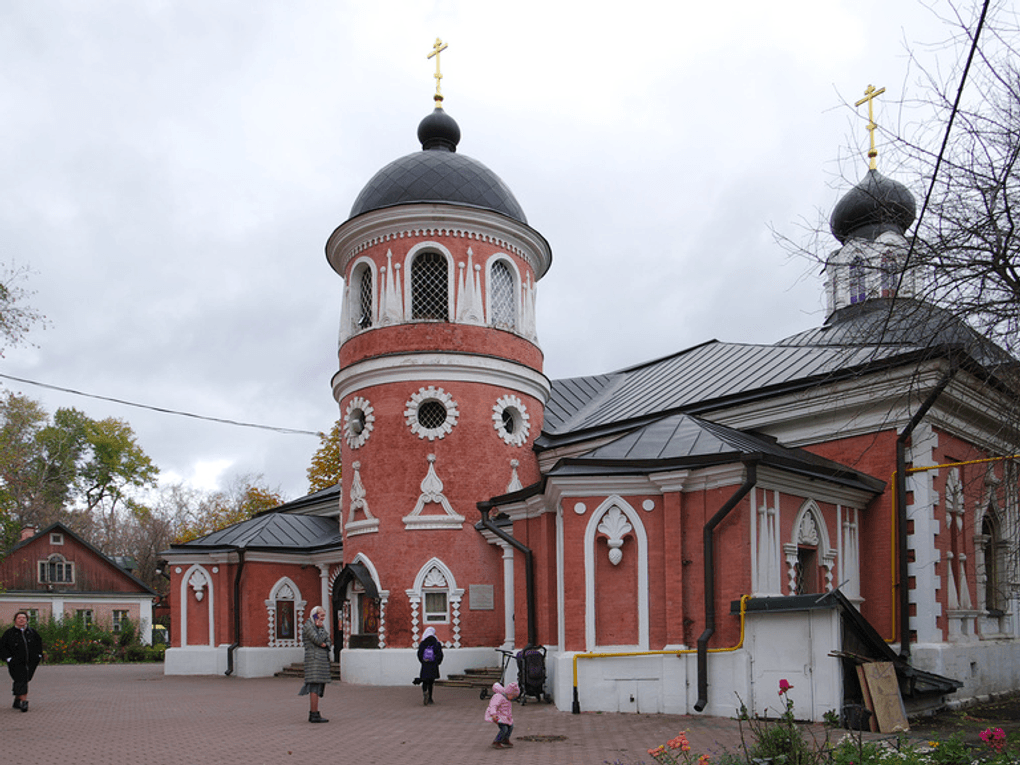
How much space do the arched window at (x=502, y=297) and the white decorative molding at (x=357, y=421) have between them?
3289mm

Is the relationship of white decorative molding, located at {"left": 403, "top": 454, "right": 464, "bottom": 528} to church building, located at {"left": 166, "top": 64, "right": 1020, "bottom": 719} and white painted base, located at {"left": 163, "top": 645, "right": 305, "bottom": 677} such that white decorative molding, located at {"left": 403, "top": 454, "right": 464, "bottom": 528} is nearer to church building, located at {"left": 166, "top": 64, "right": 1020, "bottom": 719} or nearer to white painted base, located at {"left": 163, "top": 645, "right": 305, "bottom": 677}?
church building, located at {"left": 166, "top": 64, "right": 1020, "bottom": 719}

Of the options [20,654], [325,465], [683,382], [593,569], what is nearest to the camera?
[20,654]

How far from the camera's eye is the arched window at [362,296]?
20625mm

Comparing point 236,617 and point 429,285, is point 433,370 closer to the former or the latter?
point 429,285

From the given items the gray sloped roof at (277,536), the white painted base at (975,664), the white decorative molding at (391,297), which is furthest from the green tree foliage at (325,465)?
the white painted base at (975,664)

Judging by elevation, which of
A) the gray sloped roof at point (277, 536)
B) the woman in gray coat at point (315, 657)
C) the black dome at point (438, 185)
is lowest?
the woman in gray coat at point (315, 657)

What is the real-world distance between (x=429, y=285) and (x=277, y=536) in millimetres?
8648

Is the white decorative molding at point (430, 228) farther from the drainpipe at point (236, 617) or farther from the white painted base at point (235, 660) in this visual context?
the white painted base at point (235, 660)

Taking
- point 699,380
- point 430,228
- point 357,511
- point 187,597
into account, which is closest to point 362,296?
point 430,228

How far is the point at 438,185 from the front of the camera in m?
20.2

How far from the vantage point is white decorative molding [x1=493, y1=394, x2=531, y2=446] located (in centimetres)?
1972

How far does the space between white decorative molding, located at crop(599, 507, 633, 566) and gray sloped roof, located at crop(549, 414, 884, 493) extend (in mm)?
675

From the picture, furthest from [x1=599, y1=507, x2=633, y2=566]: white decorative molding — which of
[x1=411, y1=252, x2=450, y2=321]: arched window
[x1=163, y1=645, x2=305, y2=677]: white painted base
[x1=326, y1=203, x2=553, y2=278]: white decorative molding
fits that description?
[x1=163, y1=645, x2=305, y2=677]: white painted base

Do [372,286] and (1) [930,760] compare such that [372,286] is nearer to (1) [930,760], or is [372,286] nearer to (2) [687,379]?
(2) [687,379]
